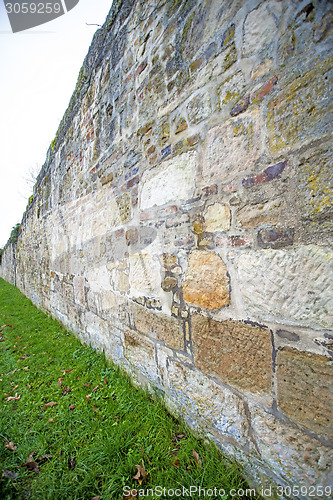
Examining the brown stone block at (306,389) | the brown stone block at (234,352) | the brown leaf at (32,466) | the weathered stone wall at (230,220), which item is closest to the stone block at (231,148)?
the weathered stone wall at (230,220)

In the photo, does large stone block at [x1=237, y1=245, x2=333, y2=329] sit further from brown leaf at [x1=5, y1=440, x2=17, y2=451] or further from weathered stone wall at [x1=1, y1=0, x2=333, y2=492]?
brown leaf at [x1=5, y1=440, x2=17, y2=451]

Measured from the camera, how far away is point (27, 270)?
23.4ft

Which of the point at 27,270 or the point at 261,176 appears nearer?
the point at 261,176

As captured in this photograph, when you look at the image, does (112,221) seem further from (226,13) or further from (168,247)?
(226,13)

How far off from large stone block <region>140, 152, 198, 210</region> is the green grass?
5.62ft

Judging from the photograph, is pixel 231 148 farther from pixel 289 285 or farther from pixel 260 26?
pixel 289 285

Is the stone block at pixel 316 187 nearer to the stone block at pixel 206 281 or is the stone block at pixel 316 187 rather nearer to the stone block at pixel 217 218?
the stone block at pixel 217 218

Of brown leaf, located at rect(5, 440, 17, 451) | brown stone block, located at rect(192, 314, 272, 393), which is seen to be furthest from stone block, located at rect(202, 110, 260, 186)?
brown leaf, located at rect(5, 440, 17, 451)

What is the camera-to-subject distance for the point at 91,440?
1.69 meters

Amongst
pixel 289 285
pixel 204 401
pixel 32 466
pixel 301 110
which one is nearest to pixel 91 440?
pixel 32 466

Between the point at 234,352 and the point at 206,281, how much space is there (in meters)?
0.45

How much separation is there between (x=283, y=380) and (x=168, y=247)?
108cm

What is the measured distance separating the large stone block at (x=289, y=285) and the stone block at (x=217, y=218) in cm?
23

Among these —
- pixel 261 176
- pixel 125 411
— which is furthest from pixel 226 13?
pixel 125 411
